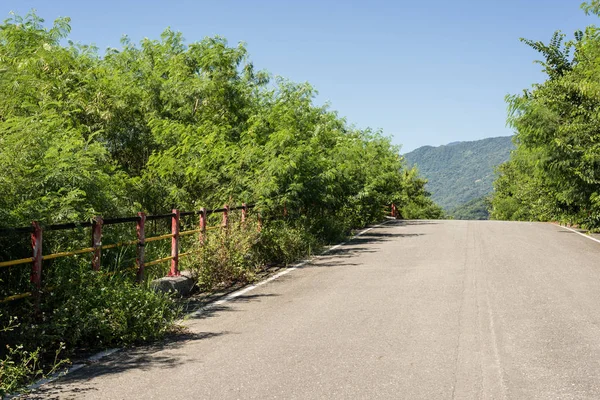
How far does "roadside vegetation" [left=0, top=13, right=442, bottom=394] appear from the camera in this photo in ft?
24.2

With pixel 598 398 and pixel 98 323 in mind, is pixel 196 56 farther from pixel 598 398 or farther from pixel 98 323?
pixel 598 398

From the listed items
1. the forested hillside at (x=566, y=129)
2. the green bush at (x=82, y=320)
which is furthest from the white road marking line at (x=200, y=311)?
the forested hillside at (x=566, y=129)

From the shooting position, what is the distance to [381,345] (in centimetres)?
718

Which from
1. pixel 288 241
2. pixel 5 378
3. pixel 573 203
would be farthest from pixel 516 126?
pixel 5 378

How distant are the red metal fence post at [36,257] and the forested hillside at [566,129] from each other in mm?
19399

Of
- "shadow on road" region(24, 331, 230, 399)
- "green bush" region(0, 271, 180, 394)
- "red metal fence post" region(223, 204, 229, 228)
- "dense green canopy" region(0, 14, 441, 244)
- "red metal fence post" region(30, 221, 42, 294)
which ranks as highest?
"dense green canopy" region(0, 14, 441, 244)

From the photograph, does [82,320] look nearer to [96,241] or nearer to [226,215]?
[96,241]

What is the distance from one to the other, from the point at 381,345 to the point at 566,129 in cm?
1968

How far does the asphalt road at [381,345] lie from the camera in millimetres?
5617

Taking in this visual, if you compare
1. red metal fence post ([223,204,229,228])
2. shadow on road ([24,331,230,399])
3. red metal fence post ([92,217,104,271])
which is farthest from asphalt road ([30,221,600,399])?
red metal fence post ([223,204,229,228])

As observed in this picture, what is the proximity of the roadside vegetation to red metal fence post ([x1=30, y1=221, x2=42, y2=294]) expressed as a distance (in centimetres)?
13

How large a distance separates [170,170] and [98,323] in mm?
10928

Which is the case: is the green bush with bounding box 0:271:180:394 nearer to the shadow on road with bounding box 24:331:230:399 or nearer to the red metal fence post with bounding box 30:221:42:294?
the red metal fence post with bounding box 30:221:42:294

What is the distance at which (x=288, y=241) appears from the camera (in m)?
16.6
